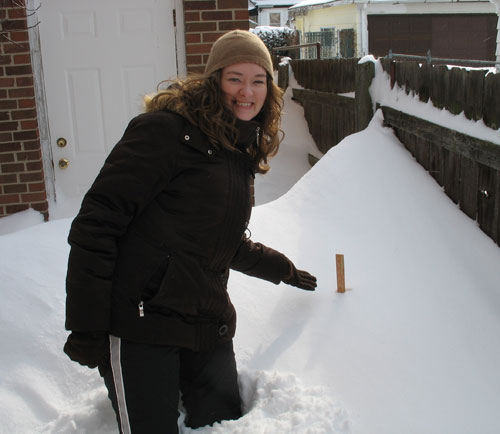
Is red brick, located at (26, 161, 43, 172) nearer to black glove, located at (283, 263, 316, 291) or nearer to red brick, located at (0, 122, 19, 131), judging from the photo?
A: red brick, located at (0, 122, 19, 131)

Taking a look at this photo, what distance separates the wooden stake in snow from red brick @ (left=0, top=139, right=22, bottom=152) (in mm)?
3095

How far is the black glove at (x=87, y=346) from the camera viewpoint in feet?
7.04

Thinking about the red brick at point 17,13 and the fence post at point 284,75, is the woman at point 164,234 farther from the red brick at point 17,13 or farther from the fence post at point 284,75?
the fence post at point 284,75

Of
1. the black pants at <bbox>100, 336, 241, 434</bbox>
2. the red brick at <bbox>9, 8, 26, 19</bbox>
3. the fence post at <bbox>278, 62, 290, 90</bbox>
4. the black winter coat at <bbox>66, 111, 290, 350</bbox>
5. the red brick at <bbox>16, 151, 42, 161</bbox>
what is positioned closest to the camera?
the black winter coat at <bbox>66, 111, 290, 350</bbox>

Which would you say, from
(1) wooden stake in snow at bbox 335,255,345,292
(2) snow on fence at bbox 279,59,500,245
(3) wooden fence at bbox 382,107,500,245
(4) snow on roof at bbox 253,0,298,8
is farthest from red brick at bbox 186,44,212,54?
(4) snow on roof at bbox 253,0,298,8

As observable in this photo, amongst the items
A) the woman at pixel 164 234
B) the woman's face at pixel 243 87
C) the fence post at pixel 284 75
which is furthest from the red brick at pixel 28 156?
the fence post at pixel 284 75

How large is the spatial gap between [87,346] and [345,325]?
123cm

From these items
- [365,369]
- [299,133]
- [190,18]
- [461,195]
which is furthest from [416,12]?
[365,369]

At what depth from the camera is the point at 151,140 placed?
214 cm

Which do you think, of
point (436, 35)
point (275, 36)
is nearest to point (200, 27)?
point (275, 36)

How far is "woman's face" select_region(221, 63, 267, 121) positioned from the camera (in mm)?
2309

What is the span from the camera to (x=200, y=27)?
505 cm

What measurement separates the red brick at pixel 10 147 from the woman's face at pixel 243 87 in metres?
3.24

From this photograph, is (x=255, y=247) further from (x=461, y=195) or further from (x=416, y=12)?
(x=416, y=12)
